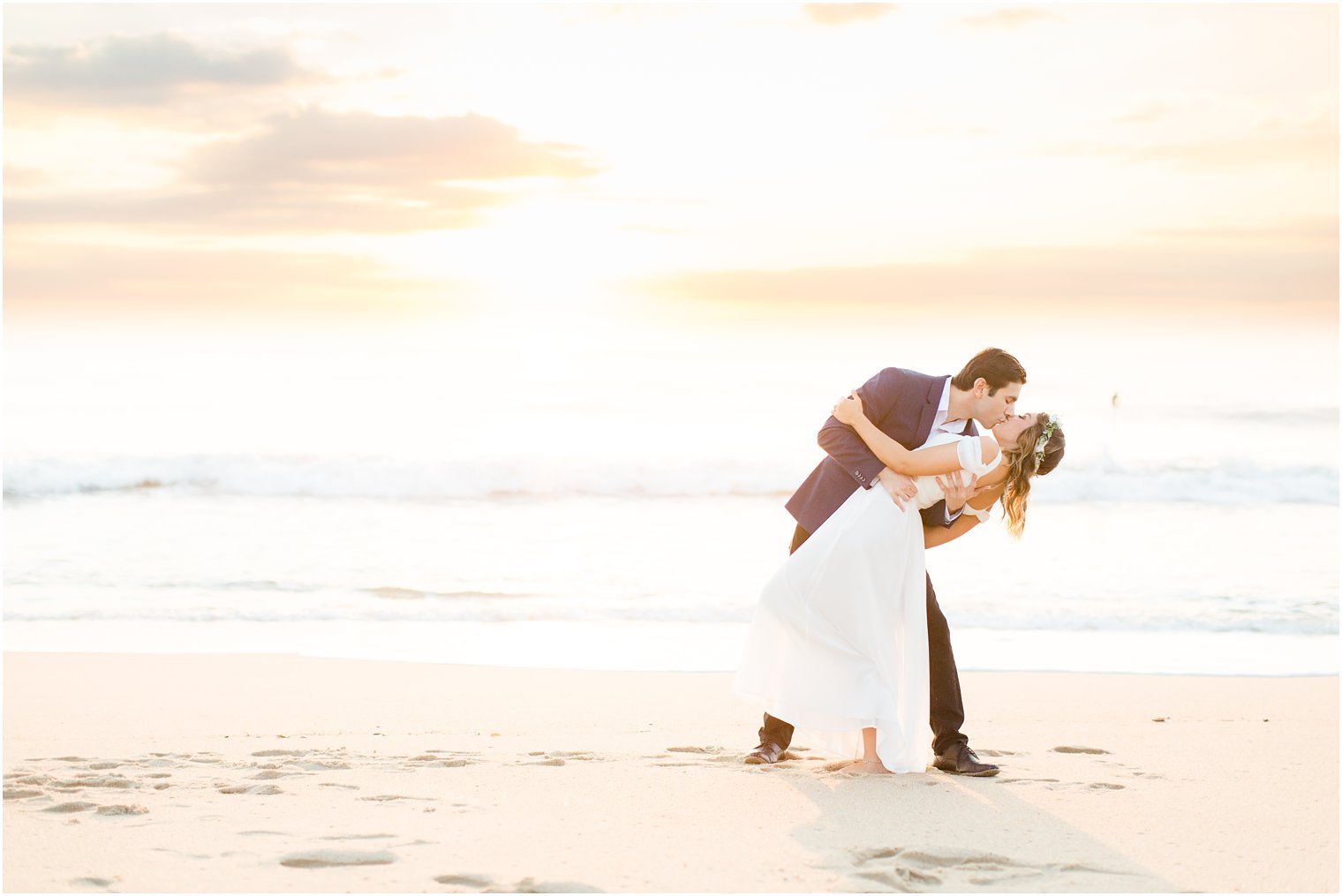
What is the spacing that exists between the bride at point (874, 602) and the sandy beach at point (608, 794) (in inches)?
10.5

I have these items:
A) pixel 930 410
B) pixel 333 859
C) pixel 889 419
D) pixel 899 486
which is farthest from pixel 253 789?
pixel 930 410

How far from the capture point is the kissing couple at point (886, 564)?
4438mm

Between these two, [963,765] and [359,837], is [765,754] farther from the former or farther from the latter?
[359,837]

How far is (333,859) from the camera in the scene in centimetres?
347

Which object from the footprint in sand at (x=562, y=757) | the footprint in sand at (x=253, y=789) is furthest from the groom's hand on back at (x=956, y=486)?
the footprint in sand at (x=253, y=789)

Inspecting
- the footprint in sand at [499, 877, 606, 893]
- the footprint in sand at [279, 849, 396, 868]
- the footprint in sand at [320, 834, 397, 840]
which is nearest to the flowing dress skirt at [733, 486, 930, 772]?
the footprint in sand at [499, 877, 606, 893]

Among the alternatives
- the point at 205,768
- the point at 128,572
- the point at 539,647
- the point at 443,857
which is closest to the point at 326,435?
the point at 128,572

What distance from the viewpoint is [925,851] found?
3.63 meters

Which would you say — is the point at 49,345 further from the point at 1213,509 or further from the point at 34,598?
the point at 1213,509

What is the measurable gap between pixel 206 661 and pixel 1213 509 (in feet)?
44.0

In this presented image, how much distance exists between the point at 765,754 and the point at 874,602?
0.84 meters

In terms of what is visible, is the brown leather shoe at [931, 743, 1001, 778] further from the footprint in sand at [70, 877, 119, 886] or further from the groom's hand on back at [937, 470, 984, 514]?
the footprint in sand at [70, 877, 119, 886]

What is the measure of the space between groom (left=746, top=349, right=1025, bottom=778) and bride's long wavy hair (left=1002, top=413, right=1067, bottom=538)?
129 millimetres

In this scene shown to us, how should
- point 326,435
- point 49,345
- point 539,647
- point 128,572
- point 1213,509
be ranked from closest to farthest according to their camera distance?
1. point 539,647
2. point 128,572
3. point 1213,509
4. point 326,435
5. point 49,345
